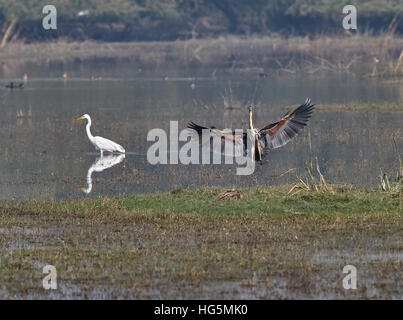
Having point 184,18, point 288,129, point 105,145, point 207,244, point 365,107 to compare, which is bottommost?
point 207,244

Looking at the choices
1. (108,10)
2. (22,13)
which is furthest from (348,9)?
(22,13)

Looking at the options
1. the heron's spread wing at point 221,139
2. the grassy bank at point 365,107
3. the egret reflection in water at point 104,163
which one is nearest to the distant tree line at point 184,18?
the grassy bank at point 365,107

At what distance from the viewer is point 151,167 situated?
1761 cm

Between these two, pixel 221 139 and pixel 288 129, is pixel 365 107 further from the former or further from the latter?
pixel 221 139

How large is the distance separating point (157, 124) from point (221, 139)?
1111cm

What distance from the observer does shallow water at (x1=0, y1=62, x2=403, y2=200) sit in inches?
633

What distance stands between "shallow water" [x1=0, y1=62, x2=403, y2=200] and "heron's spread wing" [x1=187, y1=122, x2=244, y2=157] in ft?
4.98

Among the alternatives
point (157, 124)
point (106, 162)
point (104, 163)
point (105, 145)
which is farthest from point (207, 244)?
point (157, 124)

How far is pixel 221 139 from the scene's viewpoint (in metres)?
13.9

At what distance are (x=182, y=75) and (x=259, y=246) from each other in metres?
32.1

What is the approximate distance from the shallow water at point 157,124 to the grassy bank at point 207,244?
226 cm

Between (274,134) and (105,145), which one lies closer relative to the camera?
(274,134)

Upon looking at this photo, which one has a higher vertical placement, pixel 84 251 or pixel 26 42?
pixel 26 42
